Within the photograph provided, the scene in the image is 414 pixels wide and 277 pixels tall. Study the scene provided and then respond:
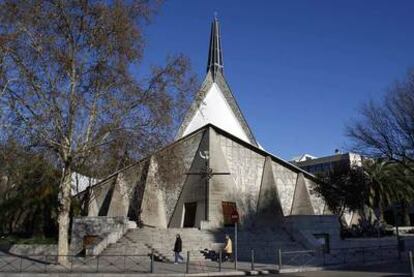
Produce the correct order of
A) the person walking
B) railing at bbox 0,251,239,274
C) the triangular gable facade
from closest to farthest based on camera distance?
railing at bbox 0,251,239,274 → the person walking → the triangular gable facade

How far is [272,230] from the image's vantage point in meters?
30.9

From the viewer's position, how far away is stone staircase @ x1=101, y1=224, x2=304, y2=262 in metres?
24.0

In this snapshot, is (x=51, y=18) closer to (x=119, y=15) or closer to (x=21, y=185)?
(x=119, y=15)

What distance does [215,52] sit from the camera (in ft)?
229

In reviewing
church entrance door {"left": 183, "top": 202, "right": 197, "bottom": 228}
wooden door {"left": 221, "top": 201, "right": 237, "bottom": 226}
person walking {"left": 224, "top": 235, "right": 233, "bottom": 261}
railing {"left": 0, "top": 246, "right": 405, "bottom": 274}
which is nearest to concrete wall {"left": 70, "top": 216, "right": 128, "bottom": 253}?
railing {"left": 0, "top": 246, "right": 405, "bottom": 274}

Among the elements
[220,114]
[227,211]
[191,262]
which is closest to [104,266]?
[191,262]

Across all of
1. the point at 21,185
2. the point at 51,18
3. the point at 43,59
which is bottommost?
the point at 21,185

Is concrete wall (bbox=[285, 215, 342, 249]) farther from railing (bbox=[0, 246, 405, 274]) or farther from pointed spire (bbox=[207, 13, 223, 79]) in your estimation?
pointed spire (bbox=[207, 13, 223, 79])

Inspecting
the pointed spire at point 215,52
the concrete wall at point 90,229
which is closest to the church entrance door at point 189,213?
the concrete wall at point 90,229

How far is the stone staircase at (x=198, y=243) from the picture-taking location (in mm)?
24016

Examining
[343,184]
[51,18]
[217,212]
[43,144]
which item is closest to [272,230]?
[217,212]

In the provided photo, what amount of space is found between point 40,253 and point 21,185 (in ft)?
23.6

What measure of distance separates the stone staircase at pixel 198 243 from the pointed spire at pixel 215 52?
39.7 metres

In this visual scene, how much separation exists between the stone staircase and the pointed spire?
1561 inches
